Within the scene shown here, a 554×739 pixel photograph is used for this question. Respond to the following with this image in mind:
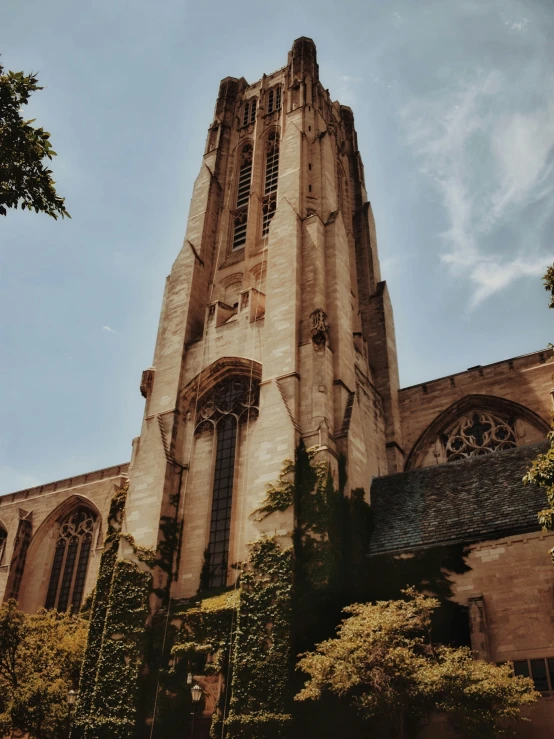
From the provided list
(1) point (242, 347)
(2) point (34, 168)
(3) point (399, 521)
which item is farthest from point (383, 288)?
(2) point (34, 168)

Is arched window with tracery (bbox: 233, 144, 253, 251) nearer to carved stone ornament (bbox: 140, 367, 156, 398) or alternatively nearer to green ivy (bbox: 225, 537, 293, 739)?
carved stone ornament (bbox: 140, 367, 156, 398)

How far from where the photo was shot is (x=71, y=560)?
34.7 metres

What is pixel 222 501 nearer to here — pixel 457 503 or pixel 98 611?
pixel 98 611

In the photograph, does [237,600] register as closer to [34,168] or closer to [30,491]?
[34,168]

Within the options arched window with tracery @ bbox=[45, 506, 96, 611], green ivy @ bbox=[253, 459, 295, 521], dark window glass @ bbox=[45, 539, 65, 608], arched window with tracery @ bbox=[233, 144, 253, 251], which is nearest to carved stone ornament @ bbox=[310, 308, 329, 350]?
green ivy @ bbox=[253, 459, 295, 521]

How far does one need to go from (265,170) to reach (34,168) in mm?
25431

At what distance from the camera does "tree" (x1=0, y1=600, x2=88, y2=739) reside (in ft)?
71.9

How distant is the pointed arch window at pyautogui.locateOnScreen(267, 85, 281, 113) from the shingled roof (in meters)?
24.5

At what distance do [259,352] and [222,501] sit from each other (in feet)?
19.5

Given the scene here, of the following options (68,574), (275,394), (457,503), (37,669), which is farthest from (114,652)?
(68,574)

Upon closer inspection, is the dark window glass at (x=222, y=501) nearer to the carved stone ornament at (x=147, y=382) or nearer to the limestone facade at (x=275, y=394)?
the limestone facade at (x=275, y=394)

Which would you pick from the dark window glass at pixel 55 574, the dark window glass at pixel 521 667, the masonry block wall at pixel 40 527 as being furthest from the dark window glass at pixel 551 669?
the dark window glass at pixel 55 574

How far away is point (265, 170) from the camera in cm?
3656

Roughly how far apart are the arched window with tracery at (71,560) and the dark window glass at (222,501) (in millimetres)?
12673
